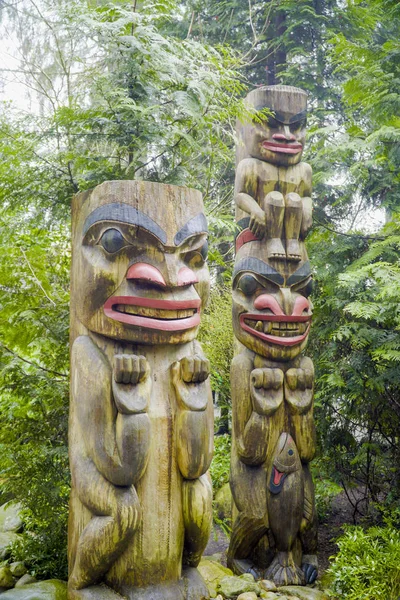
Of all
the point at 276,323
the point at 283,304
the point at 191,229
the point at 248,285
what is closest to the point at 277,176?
the point at 248,285

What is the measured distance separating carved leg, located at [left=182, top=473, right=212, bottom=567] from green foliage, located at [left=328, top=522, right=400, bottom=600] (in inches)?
69.5

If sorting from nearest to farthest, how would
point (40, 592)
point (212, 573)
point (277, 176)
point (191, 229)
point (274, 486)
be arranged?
point (191, 229) → point (40, 592) → point (212, 573) → point (274, 486) → point (277, 176)

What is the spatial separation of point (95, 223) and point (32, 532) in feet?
12.2

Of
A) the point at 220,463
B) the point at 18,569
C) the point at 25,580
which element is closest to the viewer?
the point at 25,580

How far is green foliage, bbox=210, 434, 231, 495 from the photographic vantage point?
9.14m

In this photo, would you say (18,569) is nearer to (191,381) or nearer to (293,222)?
(191,381)

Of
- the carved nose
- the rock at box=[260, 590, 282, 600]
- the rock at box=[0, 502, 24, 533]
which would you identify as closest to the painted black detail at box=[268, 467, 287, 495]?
the rock at box=[260, 590, 282, 600]

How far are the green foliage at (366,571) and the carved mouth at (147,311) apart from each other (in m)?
2.86

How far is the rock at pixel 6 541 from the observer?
5461mm

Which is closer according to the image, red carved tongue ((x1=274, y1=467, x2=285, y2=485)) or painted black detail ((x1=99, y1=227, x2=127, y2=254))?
painted black detail ((x1=99, y1=227, x2=127, y2=254))

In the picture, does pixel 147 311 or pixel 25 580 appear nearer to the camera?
pixel 147 311

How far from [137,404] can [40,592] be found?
1.76m

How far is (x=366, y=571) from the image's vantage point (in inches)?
197

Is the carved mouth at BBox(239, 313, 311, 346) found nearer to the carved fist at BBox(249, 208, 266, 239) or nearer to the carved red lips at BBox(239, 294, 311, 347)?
the carved red lips at BBox(239, 294, 311, 347)
